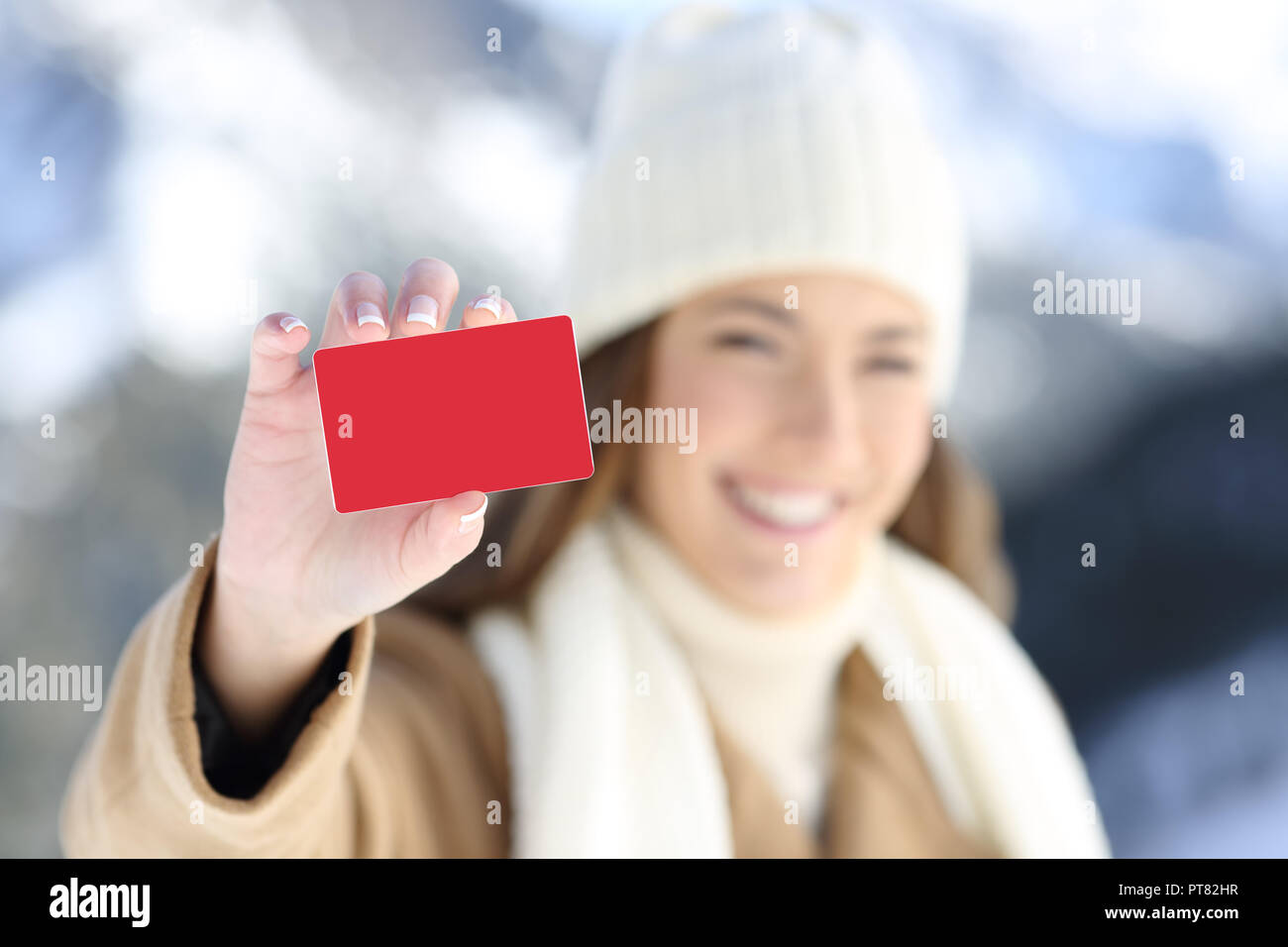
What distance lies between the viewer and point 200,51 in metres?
1.24

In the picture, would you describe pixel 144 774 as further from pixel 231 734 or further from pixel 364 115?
pixel 364 115

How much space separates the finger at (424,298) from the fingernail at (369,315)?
0.03 ft

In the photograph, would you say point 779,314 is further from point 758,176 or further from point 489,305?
point 489,305

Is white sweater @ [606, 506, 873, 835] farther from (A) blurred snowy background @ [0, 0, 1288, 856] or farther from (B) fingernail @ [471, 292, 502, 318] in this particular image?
(B) fingernail @ [471, 292, 502, 318]

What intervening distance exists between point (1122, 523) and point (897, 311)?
957 mm

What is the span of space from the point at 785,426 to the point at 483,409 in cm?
39

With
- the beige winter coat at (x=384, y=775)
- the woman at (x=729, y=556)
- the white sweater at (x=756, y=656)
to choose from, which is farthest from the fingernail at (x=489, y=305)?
the white sweater at (x=756, y=656)

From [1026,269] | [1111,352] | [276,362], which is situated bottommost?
[276,362]

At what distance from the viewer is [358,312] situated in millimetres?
426

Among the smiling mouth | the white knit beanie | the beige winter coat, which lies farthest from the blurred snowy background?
the beige winter coat

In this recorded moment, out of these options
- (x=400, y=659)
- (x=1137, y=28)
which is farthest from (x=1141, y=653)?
(x=400, y=659)

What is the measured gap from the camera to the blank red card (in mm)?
451

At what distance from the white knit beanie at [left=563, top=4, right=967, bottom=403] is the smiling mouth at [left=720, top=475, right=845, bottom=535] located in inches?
6.9

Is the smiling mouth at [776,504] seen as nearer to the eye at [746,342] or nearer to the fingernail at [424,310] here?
the eye at [746,342]
